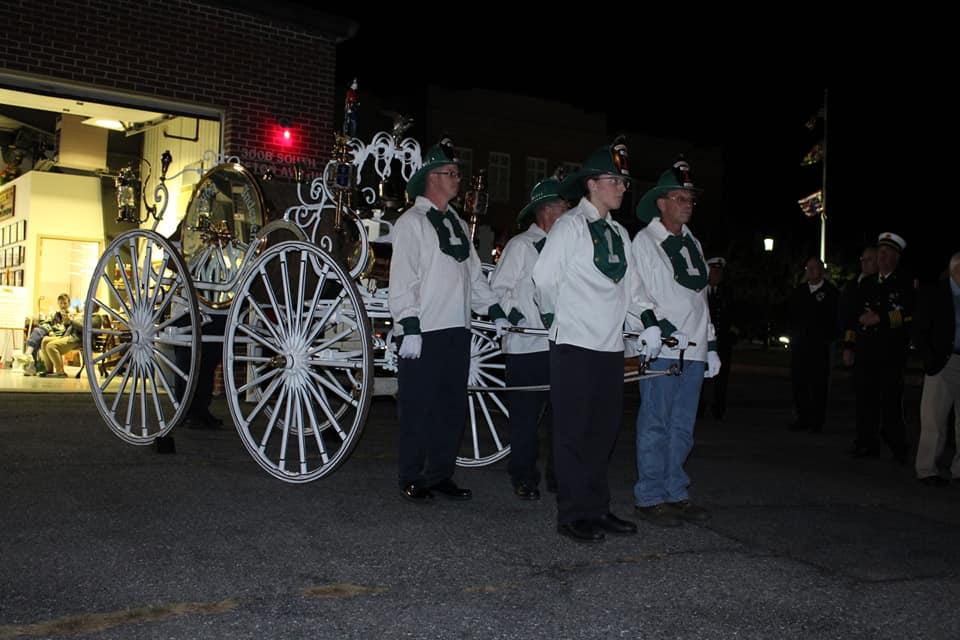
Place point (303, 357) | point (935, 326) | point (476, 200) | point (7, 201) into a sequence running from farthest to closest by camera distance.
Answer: point (7, 201)
point (476, 200)
point (935, 326)
point (303, 357)

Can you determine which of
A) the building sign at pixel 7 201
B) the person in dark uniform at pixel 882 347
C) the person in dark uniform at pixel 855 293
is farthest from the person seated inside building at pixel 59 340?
the person in dark uniform at pixel 882 347

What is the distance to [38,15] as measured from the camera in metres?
11.2

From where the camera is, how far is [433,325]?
19.6 feet

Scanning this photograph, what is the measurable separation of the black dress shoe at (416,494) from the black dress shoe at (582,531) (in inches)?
40.3

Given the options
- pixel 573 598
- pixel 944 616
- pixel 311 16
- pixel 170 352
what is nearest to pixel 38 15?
pixel 311 16

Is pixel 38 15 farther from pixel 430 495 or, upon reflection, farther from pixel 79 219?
pixel 430 495

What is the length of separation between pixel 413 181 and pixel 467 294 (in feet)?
2.60

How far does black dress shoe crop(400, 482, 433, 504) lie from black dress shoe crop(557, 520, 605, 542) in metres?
1.02

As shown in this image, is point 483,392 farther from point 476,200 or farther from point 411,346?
point 411,346

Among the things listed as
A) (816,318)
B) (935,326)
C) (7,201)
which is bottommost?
(935,326)

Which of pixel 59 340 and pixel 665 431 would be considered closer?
pixel 665 431

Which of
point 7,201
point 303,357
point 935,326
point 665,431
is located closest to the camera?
point 665,431

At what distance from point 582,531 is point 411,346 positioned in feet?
4.69

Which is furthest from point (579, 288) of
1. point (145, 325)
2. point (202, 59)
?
point (202, 59)
